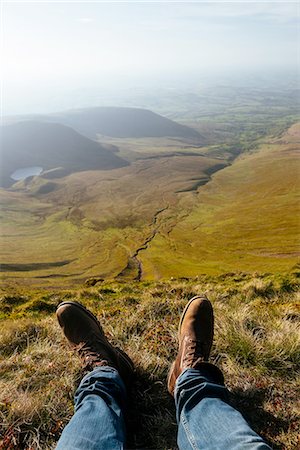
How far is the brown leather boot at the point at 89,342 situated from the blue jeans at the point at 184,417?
0.27 meters

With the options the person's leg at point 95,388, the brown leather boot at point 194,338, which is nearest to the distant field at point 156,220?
the brown leather boot at point 194,338

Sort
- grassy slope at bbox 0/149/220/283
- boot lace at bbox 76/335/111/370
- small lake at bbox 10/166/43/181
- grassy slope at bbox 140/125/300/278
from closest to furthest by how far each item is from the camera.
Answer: boot lace at bbox 76/335/111/370, grassy slope at bbox 140/125/300/278, grassy slope at bbox 0/149/220/283, small lake at bbox 10/166/43/181

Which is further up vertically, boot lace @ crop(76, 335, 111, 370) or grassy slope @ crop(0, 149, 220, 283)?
boot lace @ crop(76, 335, 111, 370)

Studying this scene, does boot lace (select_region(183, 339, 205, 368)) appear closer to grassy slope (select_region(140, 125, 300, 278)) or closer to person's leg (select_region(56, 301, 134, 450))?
person's leg (select_region(56, 301, 134, 450))

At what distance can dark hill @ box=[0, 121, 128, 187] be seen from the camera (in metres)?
150

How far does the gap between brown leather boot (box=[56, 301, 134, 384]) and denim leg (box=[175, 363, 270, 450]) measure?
26.8 inches

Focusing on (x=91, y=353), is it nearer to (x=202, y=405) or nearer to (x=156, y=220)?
(x=202, y=405)

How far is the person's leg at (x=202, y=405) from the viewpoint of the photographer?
2.15m

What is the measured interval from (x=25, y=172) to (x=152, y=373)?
515 ft

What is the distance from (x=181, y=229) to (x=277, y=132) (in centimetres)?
15454

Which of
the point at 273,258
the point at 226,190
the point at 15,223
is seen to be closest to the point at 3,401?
the point at 273,258

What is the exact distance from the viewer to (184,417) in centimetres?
245

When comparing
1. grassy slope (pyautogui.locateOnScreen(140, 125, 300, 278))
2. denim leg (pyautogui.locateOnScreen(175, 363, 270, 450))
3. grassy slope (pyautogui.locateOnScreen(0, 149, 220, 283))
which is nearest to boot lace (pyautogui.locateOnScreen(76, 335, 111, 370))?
denim leg (pyautogui.locateOnScreen(175, 363, 270, 450))

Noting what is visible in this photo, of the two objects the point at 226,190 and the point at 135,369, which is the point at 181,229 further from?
the point at 135,369
